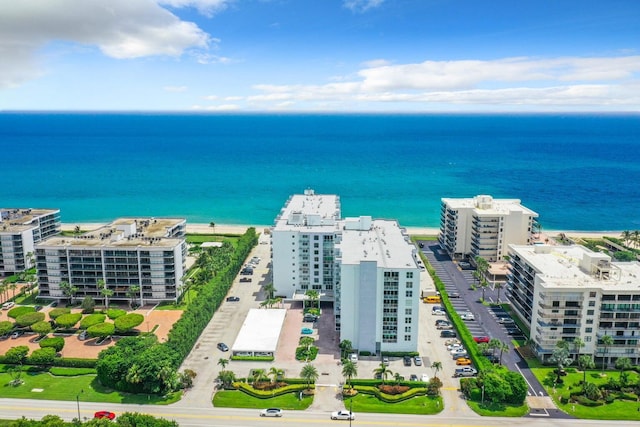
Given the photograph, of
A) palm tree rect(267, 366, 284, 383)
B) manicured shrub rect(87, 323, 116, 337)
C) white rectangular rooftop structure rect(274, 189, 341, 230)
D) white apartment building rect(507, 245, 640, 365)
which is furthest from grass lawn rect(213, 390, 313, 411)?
white rectangular rooftop structure rect(274, 189, 341, 230)

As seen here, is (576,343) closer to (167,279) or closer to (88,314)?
(167,279)

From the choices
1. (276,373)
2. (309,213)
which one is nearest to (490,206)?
(309,213)

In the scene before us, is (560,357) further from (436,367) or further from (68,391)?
(68,391)

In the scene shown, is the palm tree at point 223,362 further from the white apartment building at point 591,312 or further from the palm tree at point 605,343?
the palm tree at point 605,343

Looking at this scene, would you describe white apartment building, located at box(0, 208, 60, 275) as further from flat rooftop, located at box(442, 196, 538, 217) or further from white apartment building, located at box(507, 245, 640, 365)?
white apartment building, located at box(507, 245, 640, 365)

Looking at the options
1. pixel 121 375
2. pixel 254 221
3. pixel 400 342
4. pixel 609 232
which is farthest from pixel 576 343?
pixel 254 221

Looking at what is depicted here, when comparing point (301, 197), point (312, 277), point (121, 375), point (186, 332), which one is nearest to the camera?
point (121, 375)
